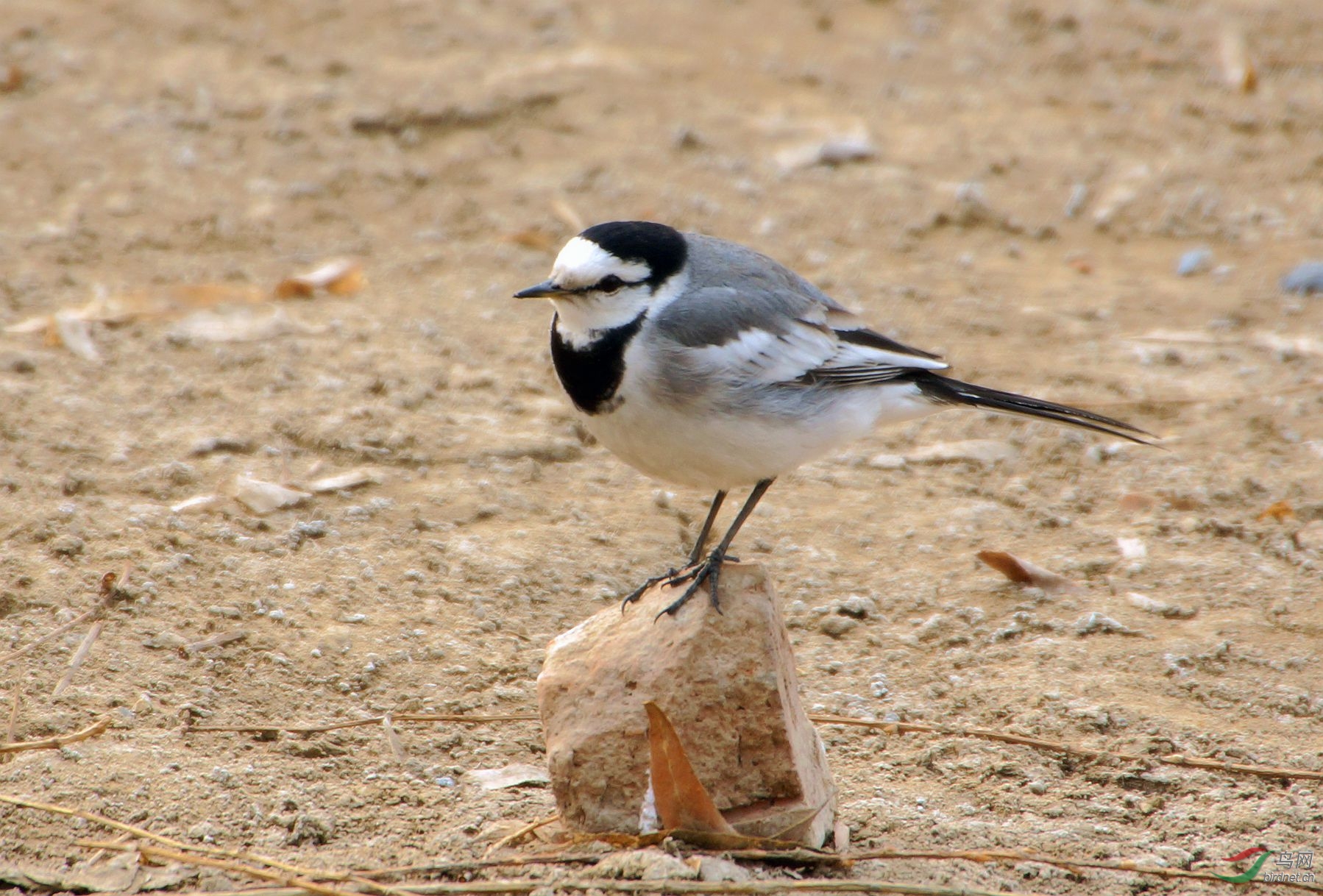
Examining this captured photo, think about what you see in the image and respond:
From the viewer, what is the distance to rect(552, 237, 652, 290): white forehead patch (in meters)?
4.70

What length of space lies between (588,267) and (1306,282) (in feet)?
17.9

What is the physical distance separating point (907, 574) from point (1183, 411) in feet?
7.16

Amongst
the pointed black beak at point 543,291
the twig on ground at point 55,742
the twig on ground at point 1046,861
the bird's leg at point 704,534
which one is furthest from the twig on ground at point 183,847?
the pointed black beak at point 543,291

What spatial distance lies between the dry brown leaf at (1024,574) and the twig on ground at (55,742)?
3.30 meters

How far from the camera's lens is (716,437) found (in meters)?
4.57

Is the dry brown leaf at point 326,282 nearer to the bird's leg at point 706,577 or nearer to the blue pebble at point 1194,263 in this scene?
the bird's leg at point 706,577

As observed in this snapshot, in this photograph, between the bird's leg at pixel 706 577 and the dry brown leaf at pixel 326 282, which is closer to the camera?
the bird's leg at pixel 706 577

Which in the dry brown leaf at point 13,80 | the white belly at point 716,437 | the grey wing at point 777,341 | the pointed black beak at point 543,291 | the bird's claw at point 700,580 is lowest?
the dry brown leaf at point 13,80

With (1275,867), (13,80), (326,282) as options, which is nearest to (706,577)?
(1275,867)

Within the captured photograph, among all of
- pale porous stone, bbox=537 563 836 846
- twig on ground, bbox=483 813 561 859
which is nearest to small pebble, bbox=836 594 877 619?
pale porous stone, bbox=537 563 836 846

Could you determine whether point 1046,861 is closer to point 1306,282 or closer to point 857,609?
point 857,609

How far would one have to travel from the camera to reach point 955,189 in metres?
9.39

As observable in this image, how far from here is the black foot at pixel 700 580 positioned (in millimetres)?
4242

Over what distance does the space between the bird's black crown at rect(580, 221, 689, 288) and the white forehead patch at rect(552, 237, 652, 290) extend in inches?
0.9
